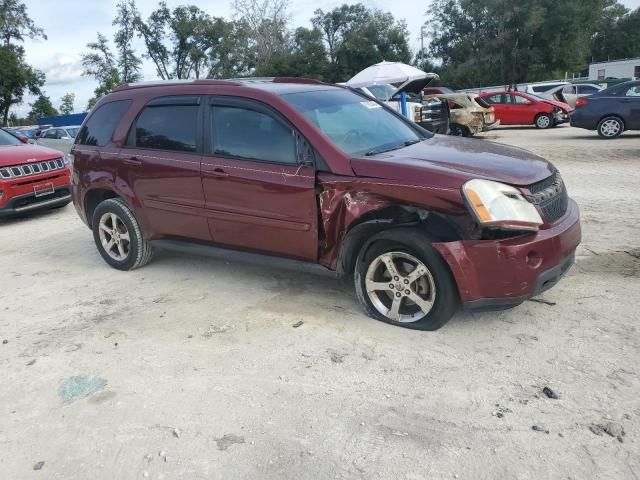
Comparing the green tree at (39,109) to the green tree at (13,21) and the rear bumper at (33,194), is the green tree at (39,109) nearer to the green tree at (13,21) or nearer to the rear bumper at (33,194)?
the green tree at (13,21)

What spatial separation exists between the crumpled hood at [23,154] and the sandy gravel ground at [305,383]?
12.5 ft

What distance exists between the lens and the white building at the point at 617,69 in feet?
130

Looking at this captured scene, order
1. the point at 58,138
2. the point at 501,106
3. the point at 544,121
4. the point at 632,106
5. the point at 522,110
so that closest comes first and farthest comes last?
the point at 632,106 → the point at 58,138 → the point at 544,121 → the point at 522,110 → the point at 501,106

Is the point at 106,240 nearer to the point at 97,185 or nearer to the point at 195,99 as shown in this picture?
the point at 97,185

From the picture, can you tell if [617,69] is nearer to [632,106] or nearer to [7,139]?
[632,106]

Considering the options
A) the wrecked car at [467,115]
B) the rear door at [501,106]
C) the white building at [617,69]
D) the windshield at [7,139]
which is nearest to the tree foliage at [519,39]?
the white building at [617,69]

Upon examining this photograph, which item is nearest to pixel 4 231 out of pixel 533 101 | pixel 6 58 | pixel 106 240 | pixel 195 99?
pixel 106 240

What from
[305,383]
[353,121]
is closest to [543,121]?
[353,121]

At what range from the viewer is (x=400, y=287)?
3857mm

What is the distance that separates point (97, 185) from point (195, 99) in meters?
1.55

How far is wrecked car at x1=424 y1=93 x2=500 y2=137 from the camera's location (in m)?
16.5

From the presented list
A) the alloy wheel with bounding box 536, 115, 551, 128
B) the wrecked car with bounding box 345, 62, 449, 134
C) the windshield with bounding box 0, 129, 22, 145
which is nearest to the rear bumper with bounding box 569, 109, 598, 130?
the wrecked car with bounding box 345, 62, 449, 134

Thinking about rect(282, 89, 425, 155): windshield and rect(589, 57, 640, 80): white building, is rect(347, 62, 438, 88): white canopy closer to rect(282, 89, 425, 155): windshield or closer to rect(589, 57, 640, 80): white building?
rect(282, 89, 425, 155): windshield

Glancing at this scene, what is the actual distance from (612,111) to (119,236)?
12.9 metres
